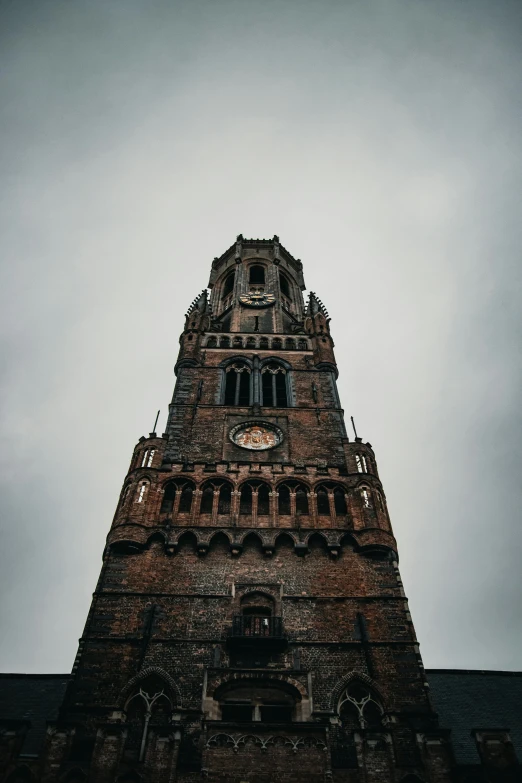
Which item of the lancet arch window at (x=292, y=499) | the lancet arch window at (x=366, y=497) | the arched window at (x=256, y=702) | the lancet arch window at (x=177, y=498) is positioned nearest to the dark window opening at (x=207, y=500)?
the lancet arch window at (x=177, y=498)

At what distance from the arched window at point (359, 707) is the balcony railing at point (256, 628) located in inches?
99.0

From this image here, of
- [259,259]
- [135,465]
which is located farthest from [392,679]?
[259,259]

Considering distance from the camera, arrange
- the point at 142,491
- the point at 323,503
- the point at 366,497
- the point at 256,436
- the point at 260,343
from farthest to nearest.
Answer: the point at 260,343 → the point at 256,436 → the point at 323,503 → the point at 366,497 → the point at 142,491

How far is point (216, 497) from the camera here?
23.4 metres

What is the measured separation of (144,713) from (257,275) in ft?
129

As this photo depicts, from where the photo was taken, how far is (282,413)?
2997 centimetres

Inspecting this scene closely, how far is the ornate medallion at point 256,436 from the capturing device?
90.2 ft

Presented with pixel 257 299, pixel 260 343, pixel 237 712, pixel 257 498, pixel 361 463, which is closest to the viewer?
pixel 237 712

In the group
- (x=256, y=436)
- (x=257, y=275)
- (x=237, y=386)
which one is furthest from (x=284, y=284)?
(x=256, y=436)

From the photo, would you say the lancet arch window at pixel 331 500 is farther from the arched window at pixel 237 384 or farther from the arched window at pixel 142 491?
the arched window at pixel 237 384

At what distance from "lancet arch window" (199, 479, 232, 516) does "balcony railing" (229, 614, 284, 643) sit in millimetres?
4929

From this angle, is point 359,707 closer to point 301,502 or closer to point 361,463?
point 301,502

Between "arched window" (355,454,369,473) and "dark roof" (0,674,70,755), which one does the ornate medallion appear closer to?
"arched window" (355,454,369,473)

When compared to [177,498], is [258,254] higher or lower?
higher
